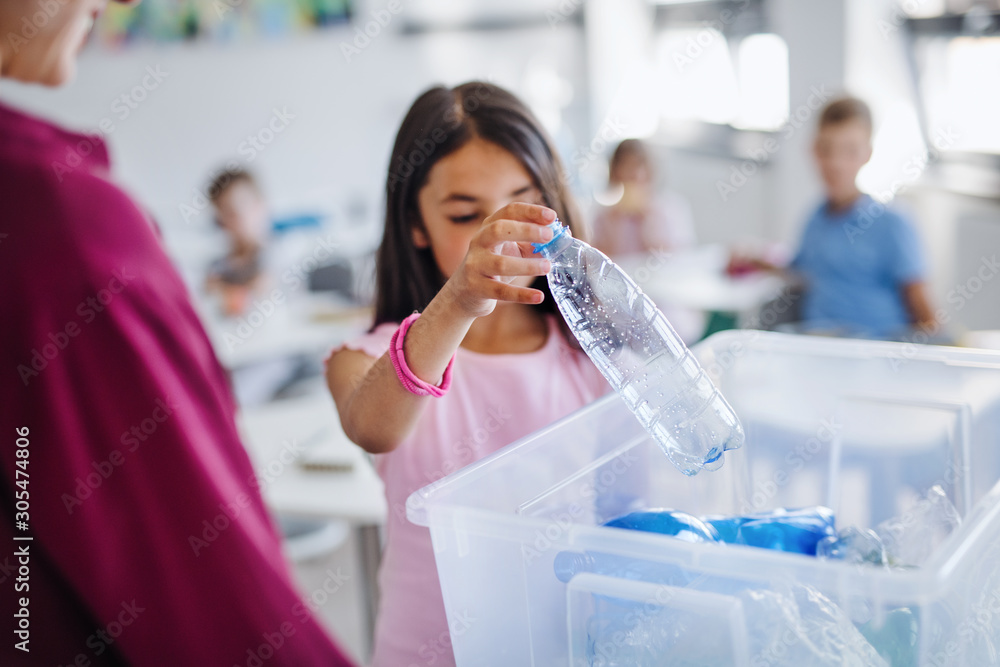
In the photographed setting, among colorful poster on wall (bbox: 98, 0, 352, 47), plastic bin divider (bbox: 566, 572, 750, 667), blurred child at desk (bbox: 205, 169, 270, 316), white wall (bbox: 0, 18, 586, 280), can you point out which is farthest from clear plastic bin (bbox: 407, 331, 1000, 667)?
colorful poster on wall (bbox: 98, 0, 352, 47)

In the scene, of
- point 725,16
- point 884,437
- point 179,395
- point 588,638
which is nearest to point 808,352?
point 884,437

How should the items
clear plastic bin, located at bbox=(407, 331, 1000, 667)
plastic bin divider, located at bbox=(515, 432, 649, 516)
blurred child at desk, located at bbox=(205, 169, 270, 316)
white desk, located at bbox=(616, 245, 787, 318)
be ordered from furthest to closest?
1. blurred child at desk, located at bbox=(205, 169, 270, 316)
2. white desk, located at bbox=(616, 245, 787, 318)
3. plastic bin divider, located at bbox=(515, 432, 649, 516)
4. clear plastic bin, located at bbox=(407, 331, 1000, 667)

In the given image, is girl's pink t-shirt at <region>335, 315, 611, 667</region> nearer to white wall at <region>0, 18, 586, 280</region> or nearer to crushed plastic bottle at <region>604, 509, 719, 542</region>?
crushed plastic bottle at <region>604, 509, 719, 542</region>

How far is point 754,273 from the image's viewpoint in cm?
331

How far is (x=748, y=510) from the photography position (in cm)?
99

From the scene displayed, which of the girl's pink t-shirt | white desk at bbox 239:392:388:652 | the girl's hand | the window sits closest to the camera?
the girl's hand

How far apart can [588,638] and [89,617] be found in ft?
1.22

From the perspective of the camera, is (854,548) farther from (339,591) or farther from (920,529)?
(339,591)

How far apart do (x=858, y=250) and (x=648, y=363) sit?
7.28ft

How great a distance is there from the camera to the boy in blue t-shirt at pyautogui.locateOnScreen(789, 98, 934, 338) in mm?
2771

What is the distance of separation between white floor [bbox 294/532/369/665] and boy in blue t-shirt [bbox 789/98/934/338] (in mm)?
1734

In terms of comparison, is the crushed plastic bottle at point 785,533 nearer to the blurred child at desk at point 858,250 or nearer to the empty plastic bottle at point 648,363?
the empty plastic bottle at point 648,363

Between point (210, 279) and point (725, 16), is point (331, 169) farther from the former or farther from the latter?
point (725, 16)

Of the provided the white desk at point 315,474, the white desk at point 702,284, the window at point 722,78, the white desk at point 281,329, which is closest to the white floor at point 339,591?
the white desk at point 315,474
